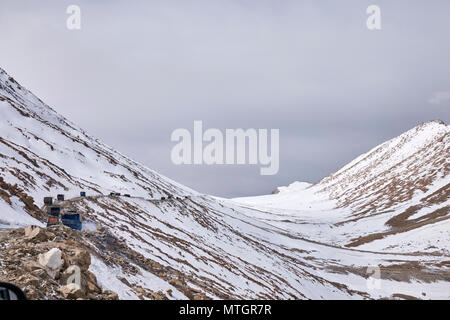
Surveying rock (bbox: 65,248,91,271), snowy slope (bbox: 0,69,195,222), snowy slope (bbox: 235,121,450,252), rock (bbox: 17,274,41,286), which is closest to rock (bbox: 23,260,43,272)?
rock (bbox: 17,274,41,286)

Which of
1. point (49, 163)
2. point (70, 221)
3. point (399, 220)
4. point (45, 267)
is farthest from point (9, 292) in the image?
point (399, 220)

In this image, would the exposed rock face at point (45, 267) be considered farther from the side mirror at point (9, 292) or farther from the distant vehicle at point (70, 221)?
the distant vehicle at point (70, 221)

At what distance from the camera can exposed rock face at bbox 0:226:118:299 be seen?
53.1 feet

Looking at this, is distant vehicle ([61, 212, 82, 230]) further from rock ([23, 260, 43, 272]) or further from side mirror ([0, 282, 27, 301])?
side mirror ([0, 282, 27, 301])

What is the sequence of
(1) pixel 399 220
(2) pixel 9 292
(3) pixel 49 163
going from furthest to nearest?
(1) pixel 399 220 → (3) pixel 49 163 → (2) pixel 9 292

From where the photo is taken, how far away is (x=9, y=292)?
8570 millimetres

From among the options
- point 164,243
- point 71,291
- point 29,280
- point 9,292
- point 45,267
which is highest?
point 164,243

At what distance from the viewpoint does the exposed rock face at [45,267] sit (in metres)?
16.2

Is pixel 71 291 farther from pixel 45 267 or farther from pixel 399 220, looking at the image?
pixel 399 220

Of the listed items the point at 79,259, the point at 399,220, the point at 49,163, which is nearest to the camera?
the point at 79,259

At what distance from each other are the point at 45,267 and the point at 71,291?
1.78m

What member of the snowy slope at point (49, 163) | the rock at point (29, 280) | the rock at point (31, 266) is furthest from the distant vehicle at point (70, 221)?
the rock at point (29, 280)

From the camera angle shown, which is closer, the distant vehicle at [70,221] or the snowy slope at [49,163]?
the distant vehicle at [70,221]

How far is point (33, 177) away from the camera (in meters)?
48.5
